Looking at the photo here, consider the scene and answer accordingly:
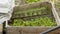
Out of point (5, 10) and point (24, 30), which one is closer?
point (24, 30)

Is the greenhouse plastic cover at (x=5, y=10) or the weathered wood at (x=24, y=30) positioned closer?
the weathered wood at (x=24, y=30)

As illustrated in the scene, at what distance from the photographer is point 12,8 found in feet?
7.62

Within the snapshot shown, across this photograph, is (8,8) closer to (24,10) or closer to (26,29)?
(24,10)

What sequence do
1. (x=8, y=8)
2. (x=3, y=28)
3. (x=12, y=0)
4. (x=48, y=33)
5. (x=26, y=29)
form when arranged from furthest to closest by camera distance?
(x=12, y=0) → (x=8, y=8) → (x=3, y=28) → (x=26, y=29) → (x=48, y=33)

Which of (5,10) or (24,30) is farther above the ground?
(5,10)

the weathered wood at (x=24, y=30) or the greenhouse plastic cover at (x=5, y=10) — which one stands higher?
the greenhouse plastic cover at (x=5, y=10)

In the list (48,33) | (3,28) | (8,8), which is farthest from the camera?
(8,8)

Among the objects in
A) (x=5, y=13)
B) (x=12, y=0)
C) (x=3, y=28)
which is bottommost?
(x=3, y=28)

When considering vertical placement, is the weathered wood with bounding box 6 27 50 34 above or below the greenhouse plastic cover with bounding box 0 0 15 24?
below

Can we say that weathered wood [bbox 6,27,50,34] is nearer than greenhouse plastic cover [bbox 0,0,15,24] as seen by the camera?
Yes

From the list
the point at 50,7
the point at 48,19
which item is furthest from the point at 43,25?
the point at 50,7

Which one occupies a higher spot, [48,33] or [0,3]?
[0,3]

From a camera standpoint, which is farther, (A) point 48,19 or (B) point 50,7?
(B) point 50,7

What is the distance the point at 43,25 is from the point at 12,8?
0.56m
